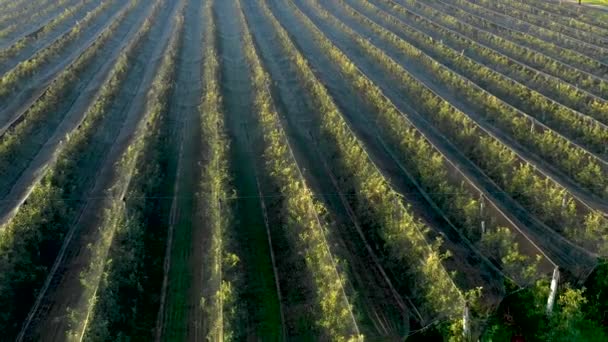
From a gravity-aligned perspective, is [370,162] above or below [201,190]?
above

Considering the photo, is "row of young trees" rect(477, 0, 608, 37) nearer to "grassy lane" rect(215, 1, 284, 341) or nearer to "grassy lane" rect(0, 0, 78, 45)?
"grassy lane" rect(215, 1, 284, 341)

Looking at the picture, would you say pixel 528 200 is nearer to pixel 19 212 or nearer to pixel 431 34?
pixel 19 212

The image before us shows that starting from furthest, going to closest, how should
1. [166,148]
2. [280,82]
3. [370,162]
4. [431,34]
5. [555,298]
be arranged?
[431,34], [280,82], [166,148], [370,162], [555,298]

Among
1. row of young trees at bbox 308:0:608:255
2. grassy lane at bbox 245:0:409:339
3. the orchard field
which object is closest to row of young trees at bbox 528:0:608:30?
the orchard field

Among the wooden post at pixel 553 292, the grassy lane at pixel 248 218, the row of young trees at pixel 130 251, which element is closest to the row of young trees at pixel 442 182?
the wooden post at pixel 553 292

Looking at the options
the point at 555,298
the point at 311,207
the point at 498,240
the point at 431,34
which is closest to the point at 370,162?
the point at 311,207
